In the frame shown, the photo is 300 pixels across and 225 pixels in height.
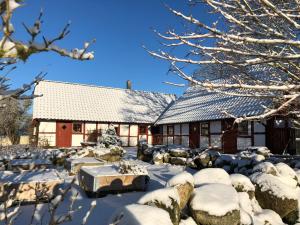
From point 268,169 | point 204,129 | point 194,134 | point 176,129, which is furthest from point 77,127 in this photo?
point 268,169

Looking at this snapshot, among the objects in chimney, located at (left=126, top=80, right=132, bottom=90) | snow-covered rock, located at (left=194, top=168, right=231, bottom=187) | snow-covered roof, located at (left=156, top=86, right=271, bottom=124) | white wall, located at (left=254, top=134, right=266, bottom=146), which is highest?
chimney, located at (left=126, top=80, right=132, bottom=90)

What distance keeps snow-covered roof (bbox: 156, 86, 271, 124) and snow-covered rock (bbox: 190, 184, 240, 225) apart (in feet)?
34.7

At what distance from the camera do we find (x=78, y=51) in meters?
1.38

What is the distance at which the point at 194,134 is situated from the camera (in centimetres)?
2070

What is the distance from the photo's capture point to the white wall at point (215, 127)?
18448 mm

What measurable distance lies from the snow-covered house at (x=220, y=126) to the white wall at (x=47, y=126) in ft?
29.1

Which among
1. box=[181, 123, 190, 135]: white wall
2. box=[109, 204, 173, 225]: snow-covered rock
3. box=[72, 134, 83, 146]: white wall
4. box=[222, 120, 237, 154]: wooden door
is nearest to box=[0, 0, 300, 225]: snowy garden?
box=[109, 204, 173, 225]: snow-covered rock

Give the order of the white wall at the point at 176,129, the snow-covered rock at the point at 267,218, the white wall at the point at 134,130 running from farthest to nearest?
the white wall at the point at 134,130 → the white wall at the point at 176,129 → the snow-covered rock at the point at 267,218

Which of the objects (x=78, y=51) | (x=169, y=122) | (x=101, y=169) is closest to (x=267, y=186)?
(x=101, y=169)

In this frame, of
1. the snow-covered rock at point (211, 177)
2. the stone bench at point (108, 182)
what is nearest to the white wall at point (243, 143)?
the stone bench at point (108, 182)

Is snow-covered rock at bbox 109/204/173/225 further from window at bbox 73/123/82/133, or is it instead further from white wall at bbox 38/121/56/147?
window at bbox 73/123/82/133

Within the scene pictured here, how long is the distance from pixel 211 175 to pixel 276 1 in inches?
145

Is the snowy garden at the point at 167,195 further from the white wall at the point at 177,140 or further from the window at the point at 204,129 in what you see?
the white wall at the point at 177,140

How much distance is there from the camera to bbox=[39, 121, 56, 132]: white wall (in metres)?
22.6
